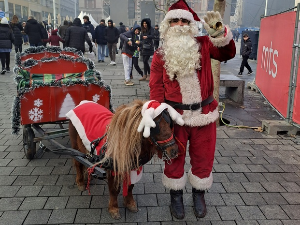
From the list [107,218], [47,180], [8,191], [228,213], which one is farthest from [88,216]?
[228,213]

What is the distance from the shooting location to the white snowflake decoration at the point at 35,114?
416 centimetres

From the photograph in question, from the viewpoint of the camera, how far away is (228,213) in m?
3.38

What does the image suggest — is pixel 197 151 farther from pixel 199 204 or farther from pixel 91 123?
pixel 91 123

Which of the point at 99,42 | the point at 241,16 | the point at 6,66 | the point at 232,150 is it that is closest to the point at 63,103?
the point at 232,150

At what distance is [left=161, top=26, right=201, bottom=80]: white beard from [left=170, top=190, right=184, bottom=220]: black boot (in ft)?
4.05

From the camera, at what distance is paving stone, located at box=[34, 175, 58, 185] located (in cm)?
398

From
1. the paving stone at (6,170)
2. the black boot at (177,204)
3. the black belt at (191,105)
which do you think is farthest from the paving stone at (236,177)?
the paving stone at (6,170)

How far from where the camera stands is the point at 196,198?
11.2 ft

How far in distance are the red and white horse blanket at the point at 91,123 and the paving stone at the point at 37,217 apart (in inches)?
31.5

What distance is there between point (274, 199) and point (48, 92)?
306 cm

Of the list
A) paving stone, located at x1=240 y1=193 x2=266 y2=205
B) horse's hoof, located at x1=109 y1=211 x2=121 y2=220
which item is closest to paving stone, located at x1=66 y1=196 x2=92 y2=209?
horse's hoof, located at x1=109 y1=211 x2=121 y2=220

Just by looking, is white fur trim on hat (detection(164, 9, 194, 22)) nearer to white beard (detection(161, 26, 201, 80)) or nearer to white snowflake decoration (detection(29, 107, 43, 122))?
white beard (detection(161, 26, 201, 80))

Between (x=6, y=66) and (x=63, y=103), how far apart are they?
903 centimetres

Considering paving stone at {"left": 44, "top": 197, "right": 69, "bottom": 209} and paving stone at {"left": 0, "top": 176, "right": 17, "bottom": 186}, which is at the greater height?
paving stone at {"left": 0, "top": 176, "right": 17, "bottom": 186}
